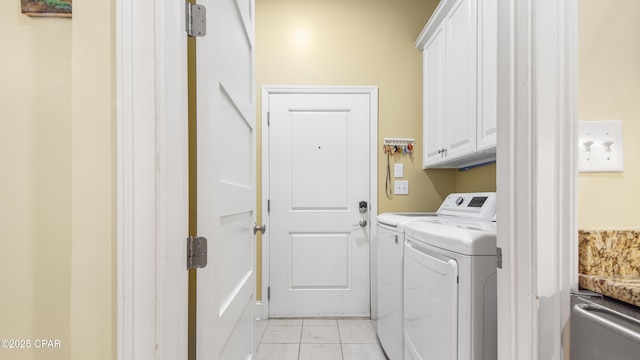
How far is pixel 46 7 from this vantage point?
67cm

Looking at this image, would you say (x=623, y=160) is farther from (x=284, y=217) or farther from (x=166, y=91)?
(x=284, y=217)

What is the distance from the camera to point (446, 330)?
3.37ft

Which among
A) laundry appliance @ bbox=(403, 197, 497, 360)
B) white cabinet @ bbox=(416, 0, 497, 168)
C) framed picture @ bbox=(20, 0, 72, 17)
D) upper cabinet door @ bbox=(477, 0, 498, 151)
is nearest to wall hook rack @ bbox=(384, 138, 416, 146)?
white cabinet @ bbox=(416, 0, 497, 168)

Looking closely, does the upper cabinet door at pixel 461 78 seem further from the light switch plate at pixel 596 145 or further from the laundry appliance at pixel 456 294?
the light switch plate at pixel 596 145

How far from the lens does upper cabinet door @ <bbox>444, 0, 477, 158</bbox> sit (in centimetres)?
166

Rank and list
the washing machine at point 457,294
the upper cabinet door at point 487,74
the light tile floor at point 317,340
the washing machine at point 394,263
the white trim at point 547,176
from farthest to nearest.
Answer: the light tile floor at point 317,340 → the washing machine at point 394,263 → the upper cabinet door at point 487,74 → the washing machine at point 457,294 → the white trim at point 547,176

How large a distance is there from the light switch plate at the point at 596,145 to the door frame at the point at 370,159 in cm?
184

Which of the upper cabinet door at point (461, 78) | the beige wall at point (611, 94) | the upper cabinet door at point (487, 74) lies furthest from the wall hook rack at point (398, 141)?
the beige wall at point (611, 94)

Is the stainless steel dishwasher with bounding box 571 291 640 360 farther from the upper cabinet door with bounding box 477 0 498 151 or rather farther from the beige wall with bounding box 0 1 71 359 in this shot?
the beige wall with bounding box 0 1 71 359

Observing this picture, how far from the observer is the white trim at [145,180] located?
66cm

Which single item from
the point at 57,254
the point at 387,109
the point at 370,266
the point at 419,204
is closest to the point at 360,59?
the point at 387,109

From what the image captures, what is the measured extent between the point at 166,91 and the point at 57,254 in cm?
45

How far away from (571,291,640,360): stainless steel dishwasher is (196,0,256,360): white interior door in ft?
2.88

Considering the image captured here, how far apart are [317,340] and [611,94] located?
6.97 ft
